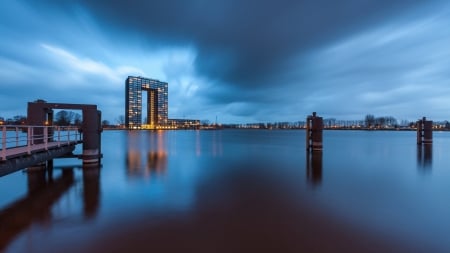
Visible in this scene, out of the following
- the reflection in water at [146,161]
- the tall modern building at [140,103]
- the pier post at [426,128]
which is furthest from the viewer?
the tall modern building at [140,103]

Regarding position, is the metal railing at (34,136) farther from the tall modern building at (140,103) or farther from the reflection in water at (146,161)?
the tall modern building at (140,103)

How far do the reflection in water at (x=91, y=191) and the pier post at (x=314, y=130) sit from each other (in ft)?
55.1

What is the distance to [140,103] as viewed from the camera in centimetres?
18625

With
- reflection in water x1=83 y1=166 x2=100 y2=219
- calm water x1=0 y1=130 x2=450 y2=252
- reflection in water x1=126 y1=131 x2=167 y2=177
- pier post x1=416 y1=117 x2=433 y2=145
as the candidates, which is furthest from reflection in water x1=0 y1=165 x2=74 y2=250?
pier post x1=416 y1=117 x2=433 y2=145

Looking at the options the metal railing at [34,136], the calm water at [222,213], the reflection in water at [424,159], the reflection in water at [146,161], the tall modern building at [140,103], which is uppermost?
the tall modern building at [140,103]

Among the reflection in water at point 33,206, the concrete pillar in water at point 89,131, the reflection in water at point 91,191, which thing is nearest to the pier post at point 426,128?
the concrete pillar in water at point 89,131

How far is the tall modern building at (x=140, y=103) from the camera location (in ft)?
596

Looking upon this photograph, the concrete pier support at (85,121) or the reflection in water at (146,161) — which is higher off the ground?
the concrete pier support at (85,121)

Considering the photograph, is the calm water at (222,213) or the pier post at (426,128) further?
the pier post at (426,128)

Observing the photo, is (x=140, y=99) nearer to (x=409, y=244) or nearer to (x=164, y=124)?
(x=164, y=124)

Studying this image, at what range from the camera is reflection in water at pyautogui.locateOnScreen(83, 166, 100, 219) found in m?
6.59

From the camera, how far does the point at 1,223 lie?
566 cm

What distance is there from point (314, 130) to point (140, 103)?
18175cm

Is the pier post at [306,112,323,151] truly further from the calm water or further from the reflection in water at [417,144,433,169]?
the calm water
